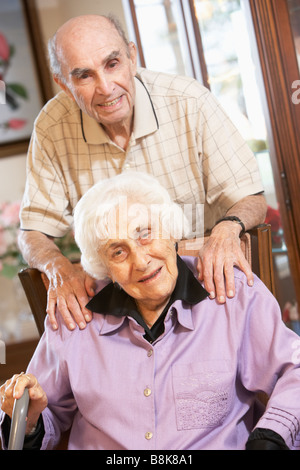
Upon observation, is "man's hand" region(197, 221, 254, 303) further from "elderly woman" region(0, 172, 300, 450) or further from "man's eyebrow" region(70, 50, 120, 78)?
"man's eyebrow" region(70, 50, 120, 78)

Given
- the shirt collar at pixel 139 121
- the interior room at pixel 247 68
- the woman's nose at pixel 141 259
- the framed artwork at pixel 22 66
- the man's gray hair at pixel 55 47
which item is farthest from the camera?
the framed artwork at pixel 22 66

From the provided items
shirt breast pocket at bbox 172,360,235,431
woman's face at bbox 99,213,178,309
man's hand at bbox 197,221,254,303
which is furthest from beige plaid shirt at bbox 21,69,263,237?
shirt breast pocket at bbox 172,360,235,431

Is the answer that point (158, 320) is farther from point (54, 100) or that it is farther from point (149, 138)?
point (54, 100)

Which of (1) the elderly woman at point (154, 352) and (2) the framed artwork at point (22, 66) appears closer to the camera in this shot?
(1) the elderly woman at point (154, 352)

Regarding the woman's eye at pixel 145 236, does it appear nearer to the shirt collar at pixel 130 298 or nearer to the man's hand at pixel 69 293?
the shirt collar at pixel 130 298

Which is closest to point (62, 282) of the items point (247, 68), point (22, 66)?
point (247, 68)

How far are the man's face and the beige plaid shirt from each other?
3.6 inches

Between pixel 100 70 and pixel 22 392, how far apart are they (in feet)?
2.25

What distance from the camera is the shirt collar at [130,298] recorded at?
127 centimetres

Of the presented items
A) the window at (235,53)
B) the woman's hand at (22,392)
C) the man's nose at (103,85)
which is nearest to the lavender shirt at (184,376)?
the woman's hand at (22,392)

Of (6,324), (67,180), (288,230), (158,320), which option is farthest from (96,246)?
(6,324)

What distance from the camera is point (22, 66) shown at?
2564mm

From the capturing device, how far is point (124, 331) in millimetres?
→ 1319

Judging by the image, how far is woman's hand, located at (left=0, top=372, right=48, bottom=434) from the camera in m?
1.10
